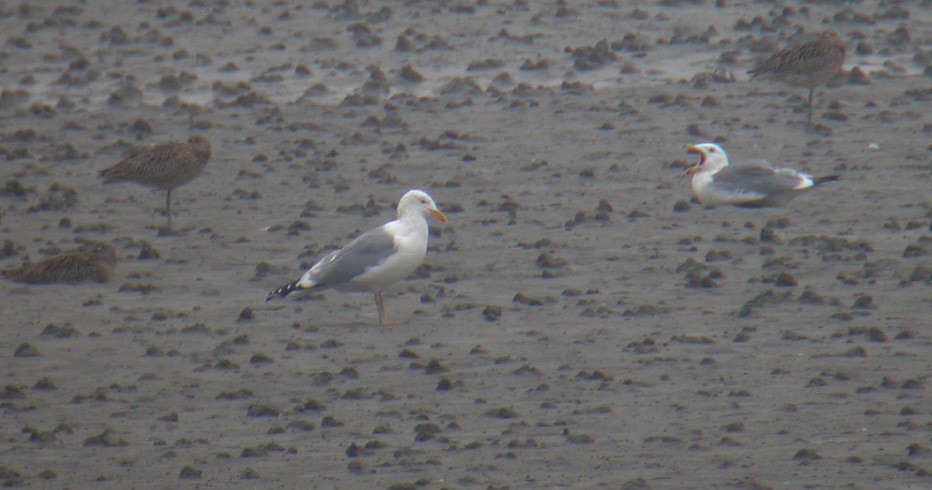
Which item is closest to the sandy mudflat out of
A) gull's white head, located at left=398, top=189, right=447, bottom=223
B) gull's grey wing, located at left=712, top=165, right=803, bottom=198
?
gull's grey wing, located at left=712, top=165, right=803, bottom=198

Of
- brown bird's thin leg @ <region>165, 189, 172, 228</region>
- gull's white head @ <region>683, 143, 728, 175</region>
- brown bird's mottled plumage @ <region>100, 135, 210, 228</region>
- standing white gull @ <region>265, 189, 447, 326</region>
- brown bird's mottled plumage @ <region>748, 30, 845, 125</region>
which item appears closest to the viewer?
standing white gull @ <region>265, 189, 447, 326</region>

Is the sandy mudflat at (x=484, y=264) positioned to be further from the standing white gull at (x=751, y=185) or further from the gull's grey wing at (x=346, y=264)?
the gull's grey wing at (x=346, y=264)

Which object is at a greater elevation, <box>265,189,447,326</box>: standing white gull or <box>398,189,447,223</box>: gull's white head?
<box>398,189,447,223</box>: gull's white head

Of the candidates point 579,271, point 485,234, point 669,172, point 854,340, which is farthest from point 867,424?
point 669,172

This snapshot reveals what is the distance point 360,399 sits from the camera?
8742 mm

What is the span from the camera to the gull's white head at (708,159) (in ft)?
44.3

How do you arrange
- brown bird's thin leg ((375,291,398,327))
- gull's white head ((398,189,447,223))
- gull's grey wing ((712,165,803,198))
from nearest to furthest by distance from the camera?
brown bird's thin leg ((375,291,398,327))
gull's white head ((398,189,447,223))
gull's grey wing ((712,165,803,198))

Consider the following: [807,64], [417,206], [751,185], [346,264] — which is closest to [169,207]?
[417,206]

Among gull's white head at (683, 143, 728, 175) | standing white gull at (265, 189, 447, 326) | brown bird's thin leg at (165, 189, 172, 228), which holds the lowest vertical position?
brown bird's thin leg at (165, 189, 172, 228)

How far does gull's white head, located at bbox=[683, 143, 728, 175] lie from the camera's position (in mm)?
13516

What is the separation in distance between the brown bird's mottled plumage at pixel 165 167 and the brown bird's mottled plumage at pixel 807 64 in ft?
20.2

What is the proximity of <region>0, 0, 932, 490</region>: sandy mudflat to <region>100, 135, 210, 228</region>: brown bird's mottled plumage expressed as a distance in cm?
32

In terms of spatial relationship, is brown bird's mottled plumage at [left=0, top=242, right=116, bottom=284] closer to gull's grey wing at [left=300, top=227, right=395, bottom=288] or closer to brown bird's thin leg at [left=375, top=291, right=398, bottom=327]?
gull's grey wing at [left=300, top=227, right=395, bottom=288]

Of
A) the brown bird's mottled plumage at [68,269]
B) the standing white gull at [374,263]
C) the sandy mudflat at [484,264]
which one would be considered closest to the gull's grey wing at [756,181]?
the sandy mudflat at [484,264]
